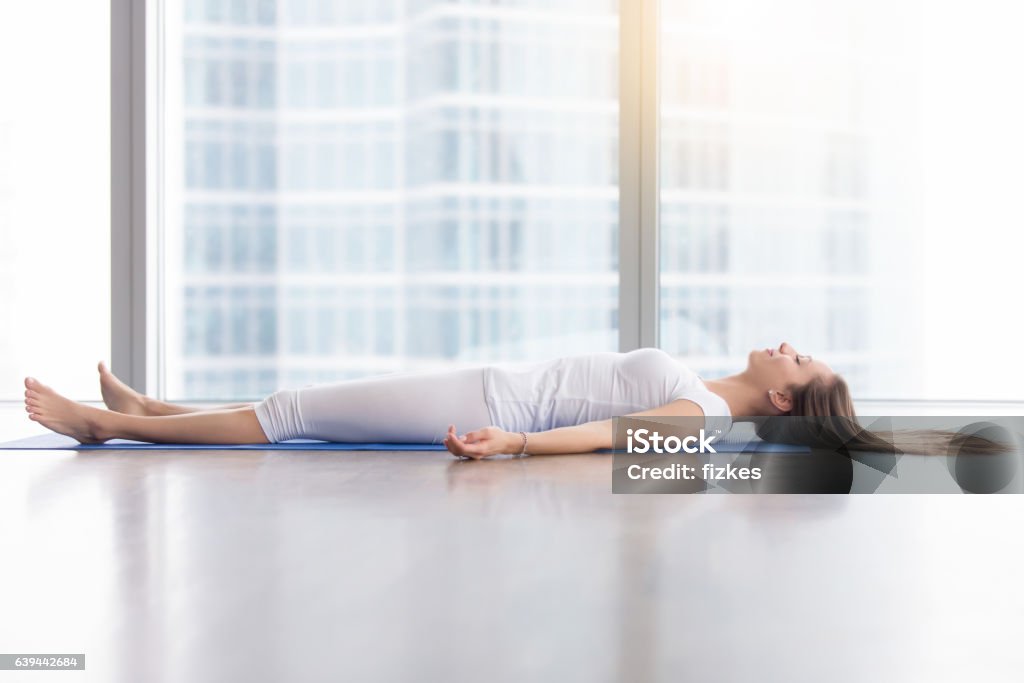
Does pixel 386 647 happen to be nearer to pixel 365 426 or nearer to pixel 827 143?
pixel 365 426

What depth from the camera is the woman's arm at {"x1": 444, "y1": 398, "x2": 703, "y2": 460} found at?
7.39ft

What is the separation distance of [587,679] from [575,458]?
5.34ft

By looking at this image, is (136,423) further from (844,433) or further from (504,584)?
(844,433)

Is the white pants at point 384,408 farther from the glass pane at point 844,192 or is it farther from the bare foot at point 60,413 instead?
the glass pane at point 844,192

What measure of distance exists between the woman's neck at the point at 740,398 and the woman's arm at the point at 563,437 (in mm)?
194

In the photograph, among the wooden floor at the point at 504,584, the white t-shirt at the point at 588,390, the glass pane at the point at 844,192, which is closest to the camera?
the wooden floor at the point at 504,584

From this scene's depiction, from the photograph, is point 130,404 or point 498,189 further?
point 498,189

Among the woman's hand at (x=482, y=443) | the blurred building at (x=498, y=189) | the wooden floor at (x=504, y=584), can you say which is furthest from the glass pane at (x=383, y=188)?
the wooden floor at (x=504, y=584)

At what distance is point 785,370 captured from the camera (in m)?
2.58

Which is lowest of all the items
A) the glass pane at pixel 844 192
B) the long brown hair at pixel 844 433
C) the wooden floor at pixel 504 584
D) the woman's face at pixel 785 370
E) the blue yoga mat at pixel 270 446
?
the blue yoga mat at pixel 270 446

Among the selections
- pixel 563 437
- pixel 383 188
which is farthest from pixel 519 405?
pixel 383 188

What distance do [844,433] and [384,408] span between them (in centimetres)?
142

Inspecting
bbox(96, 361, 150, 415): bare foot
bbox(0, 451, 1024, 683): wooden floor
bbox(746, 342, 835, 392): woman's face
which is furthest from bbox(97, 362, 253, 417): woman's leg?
bbox(746, 342, 835, 392): woman's face

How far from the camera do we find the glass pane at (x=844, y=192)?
153 inches
